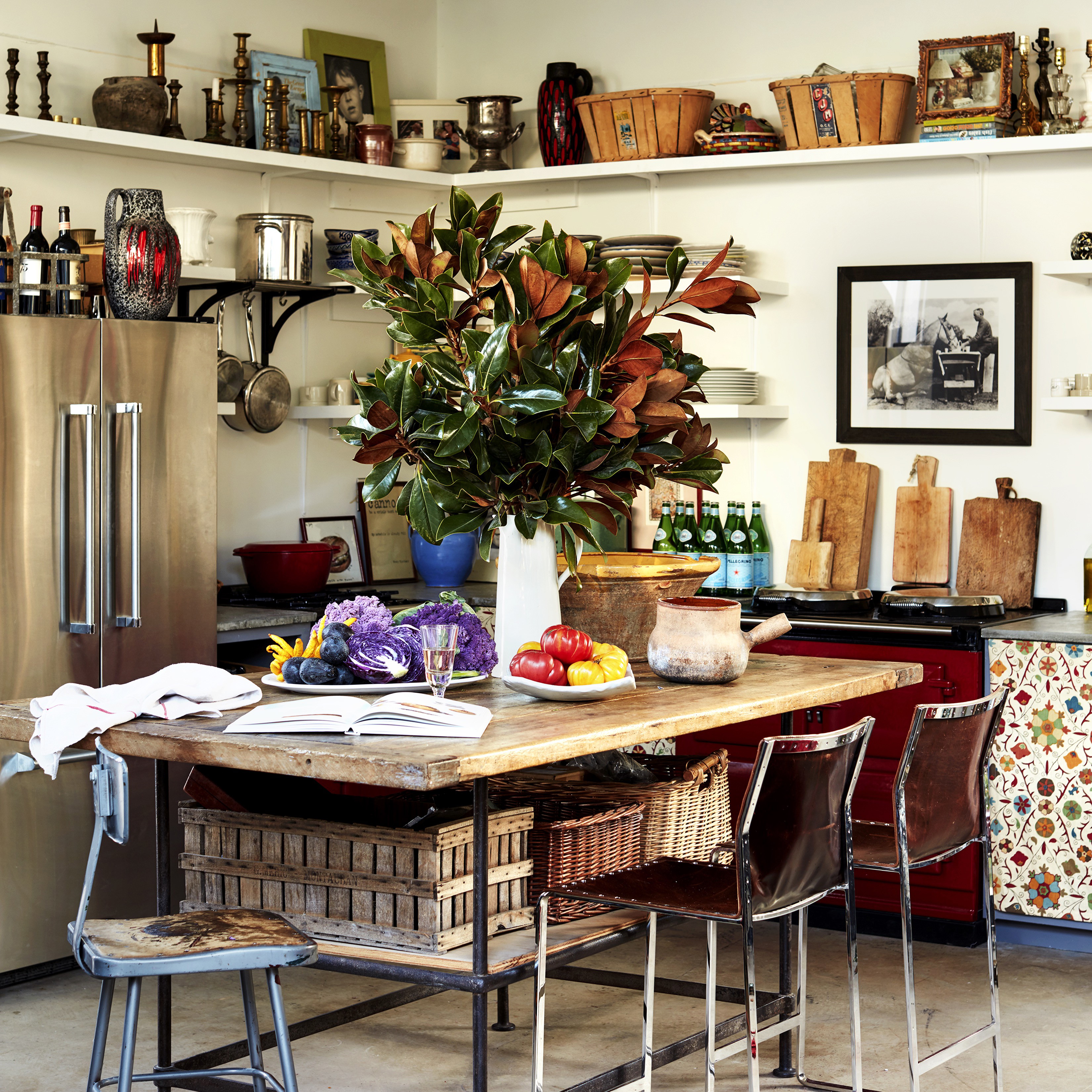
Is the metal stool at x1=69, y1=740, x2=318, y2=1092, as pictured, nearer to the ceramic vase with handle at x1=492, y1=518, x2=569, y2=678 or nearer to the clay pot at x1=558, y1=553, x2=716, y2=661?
the ceramic vase with handle at x1=492, y1=518, x2=569, y2=678

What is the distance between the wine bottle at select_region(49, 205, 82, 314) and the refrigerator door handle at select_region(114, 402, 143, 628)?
1.03 ft

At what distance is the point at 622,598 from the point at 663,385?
52 centimetres

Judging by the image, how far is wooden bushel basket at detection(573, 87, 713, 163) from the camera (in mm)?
5637

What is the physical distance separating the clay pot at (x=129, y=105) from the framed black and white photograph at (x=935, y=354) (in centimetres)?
233

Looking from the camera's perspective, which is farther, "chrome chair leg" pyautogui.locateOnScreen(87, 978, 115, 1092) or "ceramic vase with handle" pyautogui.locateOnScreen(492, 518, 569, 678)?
"ceramic vase with handle" pyautogui.locateOnScreen(492, 518, 569, 678)

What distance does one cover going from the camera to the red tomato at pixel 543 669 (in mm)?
3041

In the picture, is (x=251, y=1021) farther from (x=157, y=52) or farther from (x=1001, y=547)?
(x=157, y=52)

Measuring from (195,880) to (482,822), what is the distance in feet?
2.23

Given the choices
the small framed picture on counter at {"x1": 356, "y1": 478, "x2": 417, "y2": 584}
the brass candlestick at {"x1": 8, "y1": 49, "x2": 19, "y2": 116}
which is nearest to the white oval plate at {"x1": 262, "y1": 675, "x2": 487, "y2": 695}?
the brass candlestick at {"x1": 8, "y1": 49, "x2": 19, "y2": 116}

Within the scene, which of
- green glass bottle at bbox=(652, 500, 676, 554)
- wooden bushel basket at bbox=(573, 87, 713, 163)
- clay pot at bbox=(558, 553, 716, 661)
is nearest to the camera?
clay pot at bbox=(558, 553, 716, 661)

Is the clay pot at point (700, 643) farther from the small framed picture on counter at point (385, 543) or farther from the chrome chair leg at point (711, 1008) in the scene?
the small framed picture on counter at point (385, 543)

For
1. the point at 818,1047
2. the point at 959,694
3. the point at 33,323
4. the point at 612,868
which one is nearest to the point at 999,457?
the point at 959,694

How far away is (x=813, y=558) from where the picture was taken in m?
5.54

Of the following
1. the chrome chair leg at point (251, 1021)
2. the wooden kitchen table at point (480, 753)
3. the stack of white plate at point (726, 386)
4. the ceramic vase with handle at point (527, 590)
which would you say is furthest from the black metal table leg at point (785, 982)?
the stack of white plate at point (726, 386)
